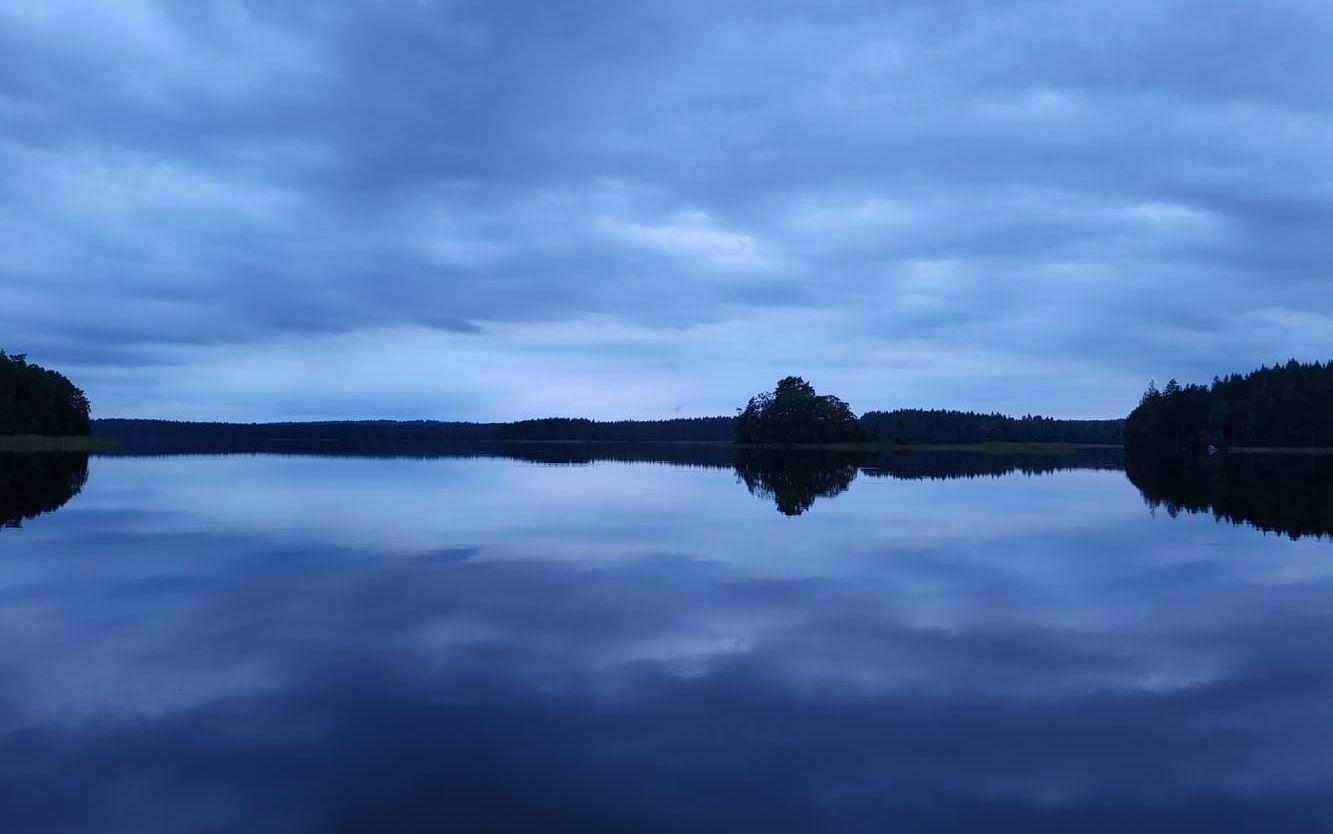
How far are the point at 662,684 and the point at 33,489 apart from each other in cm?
5303

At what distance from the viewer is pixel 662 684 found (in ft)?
44.5

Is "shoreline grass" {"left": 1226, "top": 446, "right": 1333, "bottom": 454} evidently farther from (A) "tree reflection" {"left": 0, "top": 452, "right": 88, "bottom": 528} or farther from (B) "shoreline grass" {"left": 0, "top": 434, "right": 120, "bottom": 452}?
(B) "shoreline grass" {"left": 0, "top": 434, "right": 120, "bottom": 452}

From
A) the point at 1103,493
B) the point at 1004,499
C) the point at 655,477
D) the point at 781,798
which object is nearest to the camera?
the point at 781,798

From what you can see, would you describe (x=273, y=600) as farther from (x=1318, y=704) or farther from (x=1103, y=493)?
(x=1103, y=493)

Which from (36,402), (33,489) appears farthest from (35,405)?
A: (33,489)

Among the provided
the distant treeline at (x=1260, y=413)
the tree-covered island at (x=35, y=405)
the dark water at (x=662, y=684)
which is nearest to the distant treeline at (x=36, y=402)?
the tree-covered island at (x=35, y=405)

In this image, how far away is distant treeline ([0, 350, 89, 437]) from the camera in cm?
15788

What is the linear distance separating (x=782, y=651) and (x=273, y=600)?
11846mm

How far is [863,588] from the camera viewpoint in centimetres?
2166

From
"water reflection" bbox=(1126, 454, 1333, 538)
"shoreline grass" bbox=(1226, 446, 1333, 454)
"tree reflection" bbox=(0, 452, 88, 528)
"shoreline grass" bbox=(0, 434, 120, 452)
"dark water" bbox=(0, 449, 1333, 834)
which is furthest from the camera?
"shoreline grass" bbox=(1226, 446, 1333, 454)

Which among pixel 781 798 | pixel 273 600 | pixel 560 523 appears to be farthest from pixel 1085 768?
pixel 560 523

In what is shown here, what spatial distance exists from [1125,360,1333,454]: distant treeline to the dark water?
599 feet

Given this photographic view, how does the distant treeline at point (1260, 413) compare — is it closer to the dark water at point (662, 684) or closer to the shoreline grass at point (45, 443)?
the dark water at point (662, 684)

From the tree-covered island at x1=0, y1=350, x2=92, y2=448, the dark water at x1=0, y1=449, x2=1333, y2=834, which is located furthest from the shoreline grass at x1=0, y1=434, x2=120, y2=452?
the dark water at x1=0, y1=449, x2=1333, y2=834
